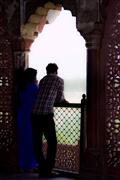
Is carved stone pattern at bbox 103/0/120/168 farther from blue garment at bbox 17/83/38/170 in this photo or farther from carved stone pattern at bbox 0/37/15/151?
carved stone pattern at bbox 0/37/15/151

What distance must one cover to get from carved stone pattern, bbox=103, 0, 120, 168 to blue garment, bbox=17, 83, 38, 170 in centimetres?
155

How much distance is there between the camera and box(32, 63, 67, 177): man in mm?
8664

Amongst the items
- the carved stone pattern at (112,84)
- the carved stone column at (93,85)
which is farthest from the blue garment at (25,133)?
the carved stone pattern at (112,84)

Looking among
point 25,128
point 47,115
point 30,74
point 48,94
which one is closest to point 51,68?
point 48,94

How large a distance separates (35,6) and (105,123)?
8.05 feet

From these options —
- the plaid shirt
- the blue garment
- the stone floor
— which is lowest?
the stone floor

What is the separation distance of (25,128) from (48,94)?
1057 mm

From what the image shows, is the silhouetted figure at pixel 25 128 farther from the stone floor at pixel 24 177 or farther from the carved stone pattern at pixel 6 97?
the stone floor at pixel 24 177

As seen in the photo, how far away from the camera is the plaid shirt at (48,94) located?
866 cm

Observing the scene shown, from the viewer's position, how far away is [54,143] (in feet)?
28.8

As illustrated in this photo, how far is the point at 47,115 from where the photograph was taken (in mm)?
8680

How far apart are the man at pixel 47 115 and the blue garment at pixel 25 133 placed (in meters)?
0.57

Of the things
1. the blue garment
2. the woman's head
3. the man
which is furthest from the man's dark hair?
the blue garment

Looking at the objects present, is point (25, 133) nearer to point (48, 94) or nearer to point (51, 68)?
point (48, 94)
